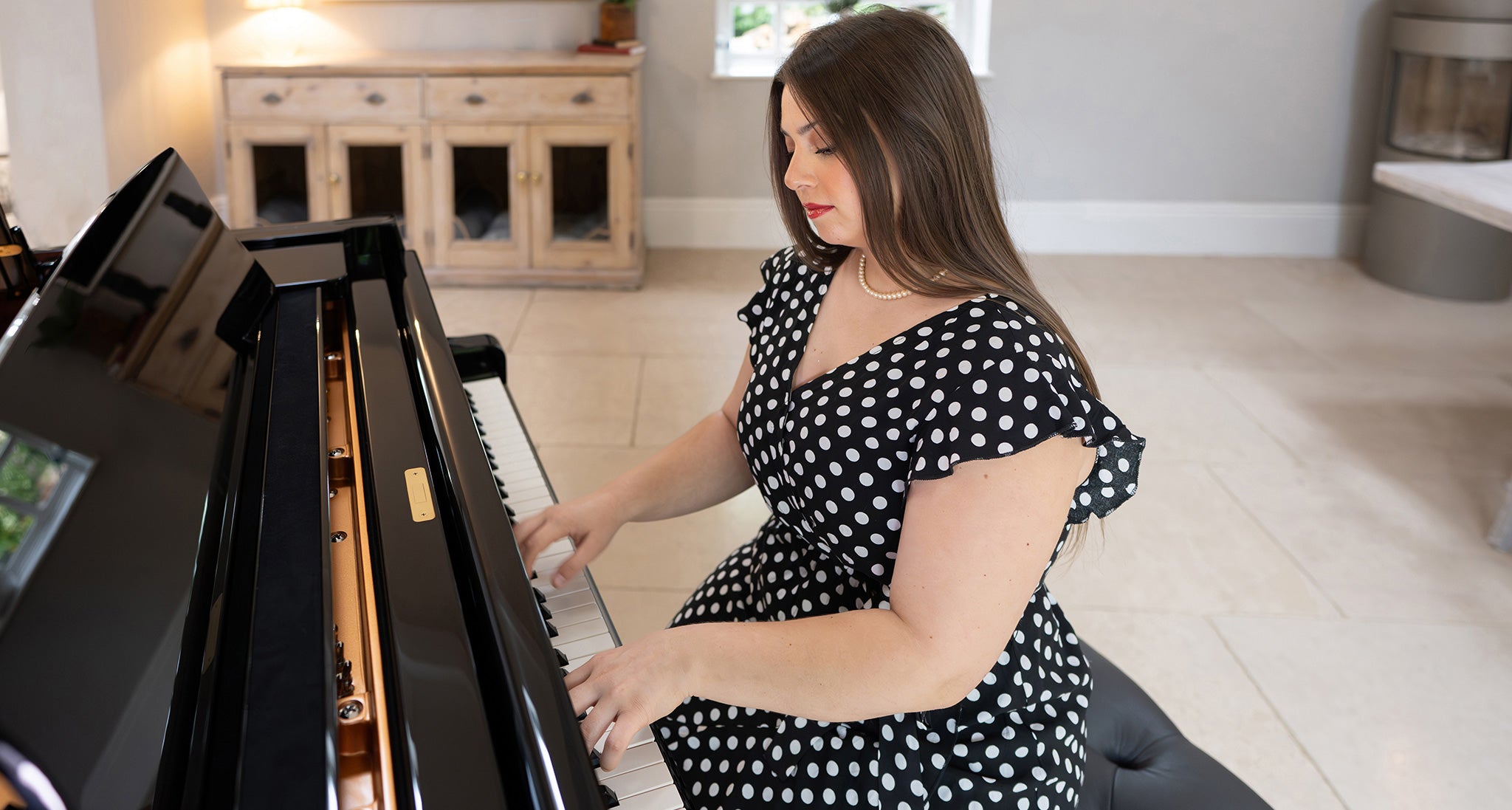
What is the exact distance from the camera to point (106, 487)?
92cm

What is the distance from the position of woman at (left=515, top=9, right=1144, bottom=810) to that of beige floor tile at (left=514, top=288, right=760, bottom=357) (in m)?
2.54

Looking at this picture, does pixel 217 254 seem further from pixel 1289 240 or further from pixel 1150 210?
pixel 1289 240

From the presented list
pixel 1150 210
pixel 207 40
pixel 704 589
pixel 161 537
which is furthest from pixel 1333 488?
pixel 207 40

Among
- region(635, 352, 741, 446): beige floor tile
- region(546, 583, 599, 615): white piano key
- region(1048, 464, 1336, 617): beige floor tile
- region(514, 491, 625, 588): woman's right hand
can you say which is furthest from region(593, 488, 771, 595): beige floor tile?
region(546, 583, 599, 615): white piano key

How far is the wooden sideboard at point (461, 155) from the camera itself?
4223 millimetres

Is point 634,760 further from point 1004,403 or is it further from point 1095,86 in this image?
point 1095,86

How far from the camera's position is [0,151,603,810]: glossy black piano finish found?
72cm

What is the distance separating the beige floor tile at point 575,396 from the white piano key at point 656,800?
222 centimetres

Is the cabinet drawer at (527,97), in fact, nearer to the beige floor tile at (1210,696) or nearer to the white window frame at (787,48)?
Result: the white window frame at (787,48)

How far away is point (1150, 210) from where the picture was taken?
16.9ft

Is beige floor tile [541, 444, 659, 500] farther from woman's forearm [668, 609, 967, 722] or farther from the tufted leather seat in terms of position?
woman's forearm [668, 609, 967, 722]

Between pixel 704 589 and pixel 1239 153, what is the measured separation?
441cm

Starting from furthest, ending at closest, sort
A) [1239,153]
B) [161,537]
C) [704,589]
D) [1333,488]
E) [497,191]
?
[1239,153] → [497,191] → [1333,488] → [704,589] → [161,537]

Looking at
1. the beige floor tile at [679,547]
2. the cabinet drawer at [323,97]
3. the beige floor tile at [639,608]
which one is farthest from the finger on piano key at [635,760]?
the cabinet drawer at [323,97]
